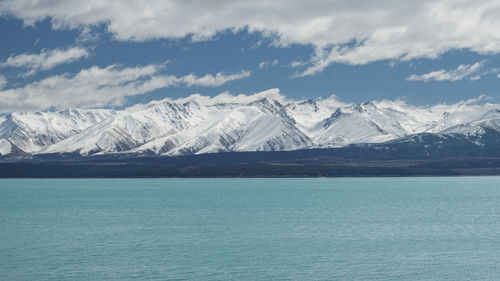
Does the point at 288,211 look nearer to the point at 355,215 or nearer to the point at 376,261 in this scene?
the point at 355,215

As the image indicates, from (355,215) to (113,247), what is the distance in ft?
182

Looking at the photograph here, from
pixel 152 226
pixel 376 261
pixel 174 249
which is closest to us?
pixel 376 261

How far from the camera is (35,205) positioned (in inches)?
6152

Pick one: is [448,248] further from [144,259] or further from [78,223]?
[78,223]

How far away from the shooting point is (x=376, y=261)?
70562 millimetres

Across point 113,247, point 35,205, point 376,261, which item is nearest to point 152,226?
point 113,247

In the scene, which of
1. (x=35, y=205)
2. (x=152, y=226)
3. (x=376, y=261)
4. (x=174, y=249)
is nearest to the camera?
(x=376, y=261)

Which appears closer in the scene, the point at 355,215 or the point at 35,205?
the point at 355,215

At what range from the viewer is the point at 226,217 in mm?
120438

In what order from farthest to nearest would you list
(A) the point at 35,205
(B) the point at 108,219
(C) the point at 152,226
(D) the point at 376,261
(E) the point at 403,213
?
(A) the point at 35,205
(E) the point at 403,213
(B) the point at 108,219
(C) the point at 152,226
(D) the point at 376,261

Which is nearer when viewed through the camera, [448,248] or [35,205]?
[448,248]

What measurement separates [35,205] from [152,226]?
205 ft

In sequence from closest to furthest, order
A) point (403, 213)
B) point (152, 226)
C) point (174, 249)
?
point (174, 249)
point (152, 226)
point (403, 213)

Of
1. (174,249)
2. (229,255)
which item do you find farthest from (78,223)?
(229,255)
